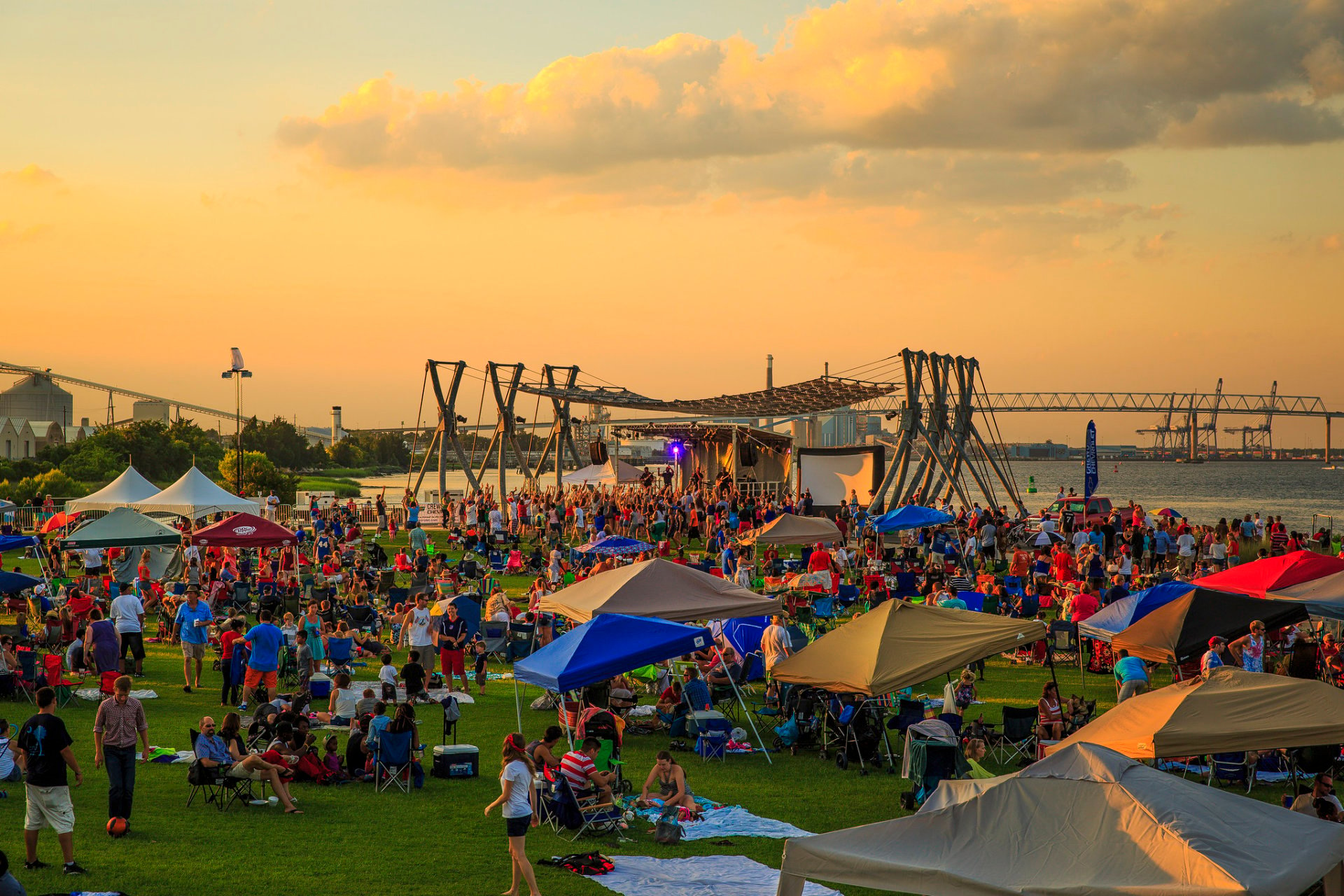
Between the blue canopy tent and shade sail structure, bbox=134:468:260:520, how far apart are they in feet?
50.1

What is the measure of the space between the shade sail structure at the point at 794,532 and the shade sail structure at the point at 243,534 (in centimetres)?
925

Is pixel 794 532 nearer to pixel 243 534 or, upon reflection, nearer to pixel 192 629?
pixel 243 534

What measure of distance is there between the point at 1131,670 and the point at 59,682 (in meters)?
12.7

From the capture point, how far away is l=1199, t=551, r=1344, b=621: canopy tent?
15383 millimetres

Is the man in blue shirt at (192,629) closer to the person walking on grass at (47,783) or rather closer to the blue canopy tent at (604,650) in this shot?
the blue canopy tent at (604,650)

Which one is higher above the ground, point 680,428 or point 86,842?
point 680,428

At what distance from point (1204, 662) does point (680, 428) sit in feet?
123

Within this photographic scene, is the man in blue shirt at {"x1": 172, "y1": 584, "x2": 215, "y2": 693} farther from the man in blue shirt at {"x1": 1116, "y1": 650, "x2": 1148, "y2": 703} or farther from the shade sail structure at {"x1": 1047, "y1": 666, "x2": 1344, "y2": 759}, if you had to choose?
the man in blue shirt at {"x1": 1116, "y1": 650, "x2": 1148, "y2": 703}

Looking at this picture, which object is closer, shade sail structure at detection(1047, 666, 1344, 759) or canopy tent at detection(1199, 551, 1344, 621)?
shade sail structure at detection(1047, 666, 1344, 759)

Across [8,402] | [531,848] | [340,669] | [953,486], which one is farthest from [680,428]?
[8,402]

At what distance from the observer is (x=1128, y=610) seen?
50.3 ft

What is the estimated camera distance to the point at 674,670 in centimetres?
1571

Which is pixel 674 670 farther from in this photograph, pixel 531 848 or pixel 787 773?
pixel 531 848

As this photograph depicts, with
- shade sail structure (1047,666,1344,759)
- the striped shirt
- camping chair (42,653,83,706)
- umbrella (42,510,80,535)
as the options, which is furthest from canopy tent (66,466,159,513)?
shade sail structure (1047,666,1344,759)
